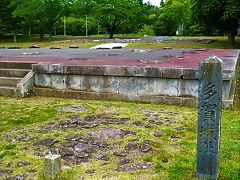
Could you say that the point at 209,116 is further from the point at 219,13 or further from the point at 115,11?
the point at 115,11

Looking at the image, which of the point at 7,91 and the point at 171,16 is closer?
the point at 7,91

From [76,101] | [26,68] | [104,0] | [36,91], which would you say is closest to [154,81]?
[76,101]

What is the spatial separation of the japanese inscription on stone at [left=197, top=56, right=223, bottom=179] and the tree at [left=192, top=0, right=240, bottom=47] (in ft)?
54.9

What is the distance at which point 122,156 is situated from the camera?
14.5ft

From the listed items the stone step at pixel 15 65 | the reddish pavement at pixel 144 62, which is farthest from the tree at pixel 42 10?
the stone step at pixel 15 65

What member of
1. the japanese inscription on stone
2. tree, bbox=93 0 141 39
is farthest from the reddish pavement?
tree, bbox=93 0 141 39

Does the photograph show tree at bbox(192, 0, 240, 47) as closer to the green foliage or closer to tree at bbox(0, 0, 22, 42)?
the green foliage

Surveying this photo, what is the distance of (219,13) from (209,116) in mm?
18601

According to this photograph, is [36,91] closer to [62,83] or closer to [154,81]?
[62,83]

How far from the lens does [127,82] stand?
7.51 meters

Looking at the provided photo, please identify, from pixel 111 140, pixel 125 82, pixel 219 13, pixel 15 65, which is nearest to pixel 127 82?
pixel 125 82

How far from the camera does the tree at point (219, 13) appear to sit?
19.4 metres

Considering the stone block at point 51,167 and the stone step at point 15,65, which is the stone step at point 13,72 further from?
the stone block at point 51,167

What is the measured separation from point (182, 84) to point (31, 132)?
3.25 meters
